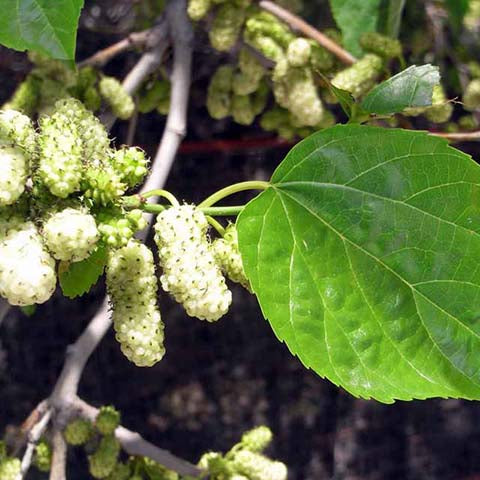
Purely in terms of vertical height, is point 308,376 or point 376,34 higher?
point 376,34

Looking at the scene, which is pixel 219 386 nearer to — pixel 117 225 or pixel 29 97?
pixel 29 97

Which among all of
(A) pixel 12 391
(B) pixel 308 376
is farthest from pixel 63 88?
(B) pixel 308 376

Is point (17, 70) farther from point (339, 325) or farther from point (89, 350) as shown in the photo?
point (339, 325)

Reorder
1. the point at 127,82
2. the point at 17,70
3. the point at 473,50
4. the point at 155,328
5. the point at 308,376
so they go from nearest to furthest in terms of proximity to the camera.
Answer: the point at 155,328 < the point at 127,82 < the point at 17,70 < the point at 473,50 < the point at 308,376

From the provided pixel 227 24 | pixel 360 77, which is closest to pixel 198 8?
pixel 227 24

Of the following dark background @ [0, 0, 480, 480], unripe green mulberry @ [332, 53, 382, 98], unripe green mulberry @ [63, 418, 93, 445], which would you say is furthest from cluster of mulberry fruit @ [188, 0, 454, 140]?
unripe green mulberry @ [63, 418, 93, 445]
